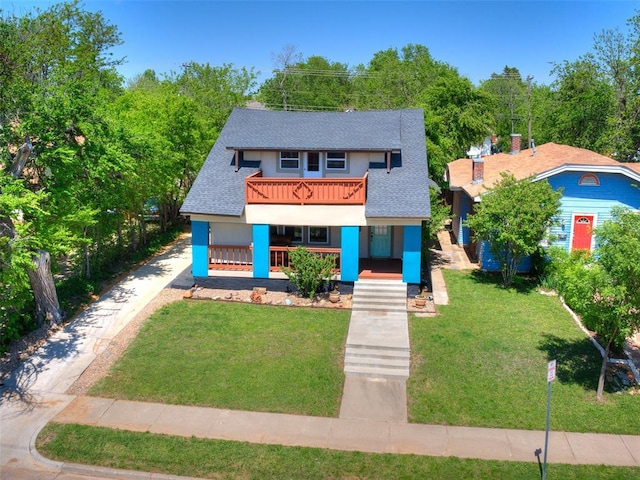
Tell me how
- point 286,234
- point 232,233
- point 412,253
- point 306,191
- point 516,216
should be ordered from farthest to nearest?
point 286,234 → point 232,233 → point 306,191 → point 516,216 → point 412,253

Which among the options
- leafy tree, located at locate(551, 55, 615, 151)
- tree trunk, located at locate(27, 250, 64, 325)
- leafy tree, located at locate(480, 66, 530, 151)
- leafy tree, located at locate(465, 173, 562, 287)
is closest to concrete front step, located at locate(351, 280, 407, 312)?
leafy tree, located at locate(465, 173, 562, 287)

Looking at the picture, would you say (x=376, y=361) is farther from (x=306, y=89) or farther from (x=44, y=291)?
(x=306, y=89)

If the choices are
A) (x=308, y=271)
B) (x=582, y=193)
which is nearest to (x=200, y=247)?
(x=308, y=271)

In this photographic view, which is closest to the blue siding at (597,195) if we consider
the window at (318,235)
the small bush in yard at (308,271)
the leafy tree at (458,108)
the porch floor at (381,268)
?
the porch floor at (381,268)

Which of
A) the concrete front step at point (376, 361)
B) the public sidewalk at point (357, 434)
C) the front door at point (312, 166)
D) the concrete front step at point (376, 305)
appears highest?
the front door at point (312, 166)

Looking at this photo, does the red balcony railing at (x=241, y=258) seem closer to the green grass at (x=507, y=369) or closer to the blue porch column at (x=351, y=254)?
the blue porch column at (x=351, y=254)

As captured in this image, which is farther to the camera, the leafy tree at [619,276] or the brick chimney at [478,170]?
the brick chimney at [478,170]
